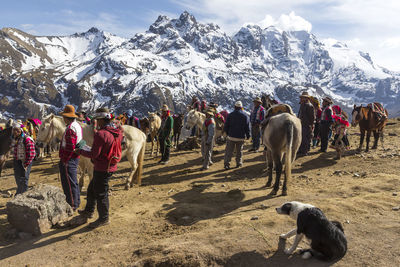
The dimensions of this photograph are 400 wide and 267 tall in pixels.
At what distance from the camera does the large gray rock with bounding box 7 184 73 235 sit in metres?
6.38

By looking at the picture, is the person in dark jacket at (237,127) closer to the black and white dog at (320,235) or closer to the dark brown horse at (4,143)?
the black and white dog at (320,235)

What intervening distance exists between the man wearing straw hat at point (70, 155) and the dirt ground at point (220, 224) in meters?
1.12

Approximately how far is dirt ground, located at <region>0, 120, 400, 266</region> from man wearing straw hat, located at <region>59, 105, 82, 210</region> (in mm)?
1121

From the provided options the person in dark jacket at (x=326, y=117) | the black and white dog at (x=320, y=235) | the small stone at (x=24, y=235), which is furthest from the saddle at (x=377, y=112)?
the small stone at (x=24, y=235)

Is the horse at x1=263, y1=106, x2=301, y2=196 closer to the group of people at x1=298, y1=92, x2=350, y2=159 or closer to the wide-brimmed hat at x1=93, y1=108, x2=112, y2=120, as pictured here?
the group of people at x1=298, y1=92, x2=350, y2=159

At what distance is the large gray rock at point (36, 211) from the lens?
20.9 ft

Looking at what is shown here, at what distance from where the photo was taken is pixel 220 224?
6.31 metres

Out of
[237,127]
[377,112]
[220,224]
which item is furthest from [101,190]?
[377,112]

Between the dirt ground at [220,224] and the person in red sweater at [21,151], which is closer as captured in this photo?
the dirt ground at [220,224]

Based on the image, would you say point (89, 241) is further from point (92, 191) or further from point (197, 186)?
point (197, 186)

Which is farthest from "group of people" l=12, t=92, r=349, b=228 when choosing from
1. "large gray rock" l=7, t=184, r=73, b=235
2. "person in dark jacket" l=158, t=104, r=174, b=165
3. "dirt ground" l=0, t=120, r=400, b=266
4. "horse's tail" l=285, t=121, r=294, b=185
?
"horse's tail" l=285, t=121, r=294, b=185

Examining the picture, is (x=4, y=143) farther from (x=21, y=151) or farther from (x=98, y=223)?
(x=98, y=223)

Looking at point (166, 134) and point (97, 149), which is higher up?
point (97, 149)

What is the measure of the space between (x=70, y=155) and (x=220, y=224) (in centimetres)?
413
